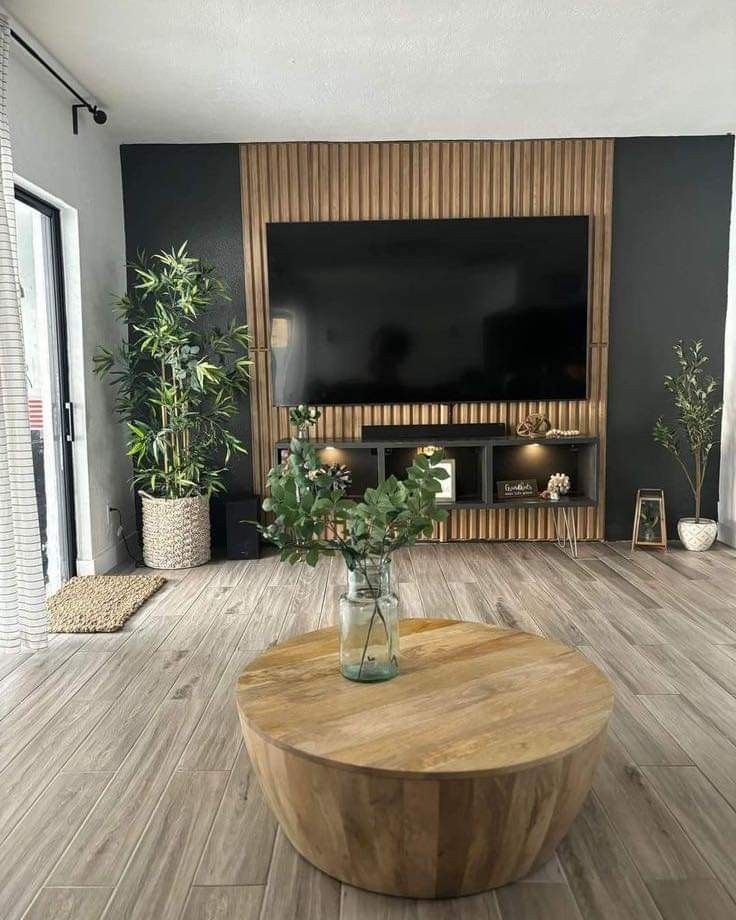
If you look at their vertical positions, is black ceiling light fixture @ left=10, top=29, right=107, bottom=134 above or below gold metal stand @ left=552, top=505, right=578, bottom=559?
above

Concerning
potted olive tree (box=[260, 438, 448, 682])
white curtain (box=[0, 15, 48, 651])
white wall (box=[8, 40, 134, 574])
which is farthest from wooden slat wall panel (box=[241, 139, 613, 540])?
potted olive tree (box=[260, 438, 448, 682])

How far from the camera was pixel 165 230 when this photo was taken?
518cm

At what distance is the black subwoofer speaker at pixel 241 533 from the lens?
16.3ft

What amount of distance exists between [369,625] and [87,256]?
3474 millimetres

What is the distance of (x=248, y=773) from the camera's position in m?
2.26

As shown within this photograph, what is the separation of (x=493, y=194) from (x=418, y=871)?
4424 millimetres

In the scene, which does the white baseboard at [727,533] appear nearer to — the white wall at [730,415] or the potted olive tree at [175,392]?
the white wall at [730,415]

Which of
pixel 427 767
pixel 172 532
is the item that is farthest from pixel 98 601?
pixel 427 767

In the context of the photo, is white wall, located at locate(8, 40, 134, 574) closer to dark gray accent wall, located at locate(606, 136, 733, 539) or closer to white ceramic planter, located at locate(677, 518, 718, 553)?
dark gray accent wall, located at locate(606, 136, 733, 539)

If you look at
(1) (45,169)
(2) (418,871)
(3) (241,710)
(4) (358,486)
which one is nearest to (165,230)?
(1) (45,169)

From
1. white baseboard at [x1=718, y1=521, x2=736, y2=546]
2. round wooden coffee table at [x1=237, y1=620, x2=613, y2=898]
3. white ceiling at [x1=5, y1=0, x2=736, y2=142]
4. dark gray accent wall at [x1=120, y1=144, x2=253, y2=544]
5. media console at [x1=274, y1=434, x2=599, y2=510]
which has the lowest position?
white baseboard at [x1=718, y1=521, x2=736, y2=546]

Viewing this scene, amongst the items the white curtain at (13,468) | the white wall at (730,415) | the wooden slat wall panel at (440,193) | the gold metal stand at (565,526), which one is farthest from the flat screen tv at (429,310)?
the white curtain at (13,468)

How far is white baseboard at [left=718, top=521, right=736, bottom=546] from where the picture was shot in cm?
510

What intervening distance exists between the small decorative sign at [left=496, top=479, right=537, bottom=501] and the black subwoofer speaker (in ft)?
5.22
